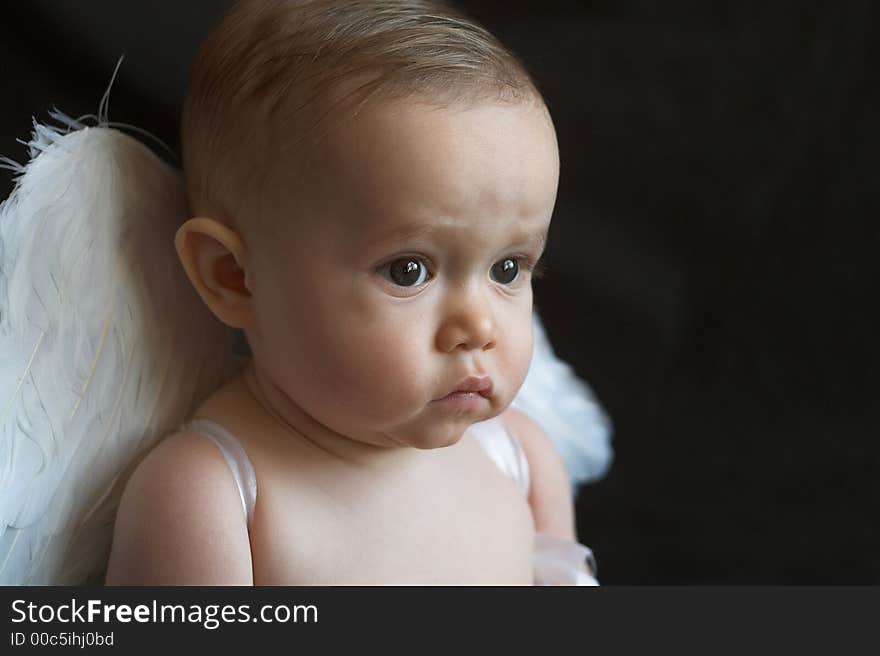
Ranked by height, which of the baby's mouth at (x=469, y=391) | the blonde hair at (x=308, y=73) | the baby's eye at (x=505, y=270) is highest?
the blonde hair at (x=308, y=73)

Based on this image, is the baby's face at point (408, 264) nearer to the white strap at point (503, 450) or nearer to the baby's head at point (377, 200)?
the baby's head at point (377, 200)

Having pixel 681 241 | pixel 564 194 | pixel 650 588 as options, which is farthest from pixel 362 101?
pixel 681 241

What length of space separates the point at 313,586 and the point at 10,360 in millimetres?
371

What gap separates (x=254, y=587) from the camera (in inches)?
45.9

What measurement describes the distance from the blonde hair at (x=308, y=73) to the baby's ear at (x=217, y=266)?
25mm

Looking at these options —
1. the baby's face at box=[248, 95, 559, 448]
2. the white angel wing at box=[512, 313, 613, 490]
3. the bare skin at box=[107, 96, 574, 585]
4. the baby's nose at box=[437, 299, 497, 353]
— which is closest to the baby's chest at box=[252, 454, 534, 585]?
the bare skin at box=[107, 96, 574, 585]

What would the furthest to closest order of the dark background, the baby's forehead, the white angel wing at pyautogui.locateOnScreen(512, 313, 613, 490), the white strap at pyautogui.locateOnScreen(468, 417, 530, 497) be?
the dark background
the white angel wing at pyautogui.locateOnScreen(512, 313, 613, 490)
the white strap at pyautogui.locateOnScreen(468, 417, 530, 497)
the baby's forehead

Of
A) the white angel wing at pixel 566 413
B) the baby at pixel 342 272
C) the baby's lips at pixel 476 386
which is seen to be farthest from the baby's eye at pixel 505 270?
the white angel wing at pixel 566 413

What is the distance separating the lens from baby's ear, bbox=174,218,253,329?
1181 mm

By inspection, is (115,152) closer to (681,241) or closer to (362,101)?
(362,101)

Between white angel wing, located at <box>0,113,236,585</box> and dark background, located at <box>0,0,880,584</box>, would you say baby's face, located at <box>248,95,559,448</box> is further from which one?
dark background, located at <box>0,0,880,584</box>

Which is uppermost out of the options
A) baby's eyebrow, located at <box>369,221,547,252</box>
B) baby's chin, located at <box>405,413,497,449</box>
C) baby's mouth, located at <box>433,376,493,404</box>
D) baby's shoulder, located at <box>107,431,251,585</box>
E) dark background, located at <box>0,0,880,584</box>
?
dark background, located at <box>0,0,880,584</box>

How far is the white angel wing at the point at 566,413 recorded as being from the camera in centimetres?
169

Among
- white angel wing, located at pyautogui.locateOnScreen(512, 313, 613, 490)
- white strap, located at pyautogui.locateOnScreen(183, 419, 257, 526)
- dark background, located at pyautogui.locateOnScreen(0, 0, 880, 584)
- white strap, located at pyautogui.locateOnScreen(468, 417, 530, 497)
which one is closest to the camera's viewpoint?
white strap, located at pyautogui.locateOnScreen(183, 419, 257, 526)
